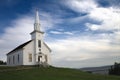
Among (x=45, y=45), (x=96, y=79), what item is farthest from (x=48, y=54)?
(x=96, y=79)

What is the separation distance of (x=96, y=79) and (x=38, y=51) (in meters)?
20.9

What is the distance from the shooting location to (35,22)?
50.7 m

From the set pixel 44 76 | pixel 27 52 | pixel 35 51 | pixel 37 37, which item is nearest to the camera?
pixel 44 76

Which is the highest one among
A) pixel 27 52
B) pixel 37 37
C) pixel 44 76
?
pixel 37 37

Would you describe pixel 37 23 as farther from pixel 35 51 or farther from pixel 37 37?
pixel 35 51

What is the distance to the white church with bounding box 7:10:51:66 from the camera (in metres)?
47.7

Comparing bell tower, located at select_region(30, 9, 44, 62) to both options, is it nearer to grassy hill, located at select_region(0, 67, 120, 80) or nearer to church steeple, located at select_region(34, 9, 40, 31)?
church steeple, located at select_region(34, 9, 40, 31)

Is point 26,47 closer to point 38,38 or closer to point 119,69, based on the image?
point 38,38

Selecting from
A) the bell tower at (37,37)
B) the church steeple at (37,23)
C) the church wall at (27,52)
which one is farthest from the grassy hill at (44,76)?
the church steeple at (37,23)

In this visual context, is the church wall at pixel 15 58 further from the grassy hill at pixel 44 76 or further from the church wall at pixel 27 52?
the grassy hill at pixel 44 76

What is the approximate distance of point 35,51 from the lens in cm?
4872

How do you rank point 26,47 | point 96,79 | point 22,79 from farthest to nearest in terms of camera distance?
point 26,47 < point 96,79 < point 22,79

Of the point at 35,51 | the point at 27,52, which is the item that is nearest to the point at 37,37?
the point at 35,51

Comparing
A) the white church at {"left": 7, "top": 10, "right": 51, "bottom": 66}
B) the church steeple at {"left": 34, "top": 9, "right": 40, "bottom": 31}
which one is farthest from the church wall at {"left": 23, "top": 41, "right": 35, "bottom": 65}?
the church steeple at {"left": 34, "top": 9, "right": 40, "bottom": 31}
